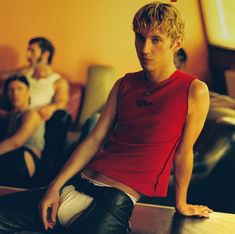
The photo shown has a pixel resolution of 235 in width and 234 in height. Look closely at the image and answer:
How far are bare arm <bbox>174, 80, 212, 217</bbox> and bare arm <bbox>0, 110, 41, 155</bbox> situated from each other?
146 cm

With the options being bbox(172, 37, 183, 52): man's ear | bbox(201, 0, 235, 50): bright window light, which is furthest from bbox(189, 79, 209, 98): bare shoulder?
bbox(201, 0, 235, 50): bright window light

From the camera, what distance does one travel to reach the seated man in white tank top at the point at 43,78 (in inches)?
169

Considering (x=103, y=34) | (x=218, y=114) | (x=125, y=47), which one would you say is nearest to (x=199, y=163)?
(x=218, y=114)

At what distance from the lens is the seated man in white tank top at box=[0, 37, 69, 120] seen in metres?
4.29

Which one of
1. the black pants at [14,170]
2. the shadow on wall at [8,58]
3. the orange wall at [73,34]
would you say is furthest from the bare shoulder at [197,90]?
the shadow on wall at [8,58]

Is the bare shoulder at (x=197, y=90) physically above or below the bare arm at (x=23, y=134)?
above

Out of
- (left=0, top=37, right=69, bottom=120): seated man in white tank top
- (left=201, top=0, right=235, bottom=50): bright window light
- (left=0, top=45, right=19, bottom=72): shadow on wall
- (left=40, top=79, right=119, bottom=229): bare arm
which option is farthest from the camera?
(left=0, top=45, right=19, bottom=72): shadow on wall

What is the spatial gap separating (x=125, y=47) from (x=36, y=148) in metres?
1.81

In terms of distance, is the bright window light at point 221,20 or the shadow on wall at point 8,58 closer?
the bright window light at point 221,20

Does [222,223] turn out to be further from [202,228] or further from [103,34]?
[103,34]

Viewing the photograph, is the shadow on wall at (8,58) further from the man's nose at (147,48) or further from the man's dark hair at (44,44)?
the man's nose at (147,48)

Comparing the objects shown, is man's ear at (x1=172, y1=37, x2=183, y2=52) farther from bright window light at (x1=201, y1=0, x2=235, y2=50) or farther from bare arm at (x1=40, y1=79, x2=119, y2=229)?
bright window light at (x1=201, y1=0, x2=235, y2=50)

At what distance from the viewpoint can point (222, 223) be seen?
5.74 ft

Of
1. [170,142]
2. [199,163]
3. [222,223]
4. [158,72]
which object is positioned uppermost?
[158,72]
